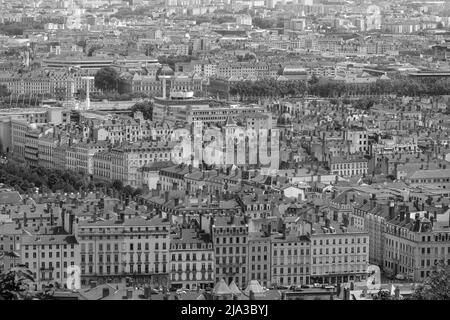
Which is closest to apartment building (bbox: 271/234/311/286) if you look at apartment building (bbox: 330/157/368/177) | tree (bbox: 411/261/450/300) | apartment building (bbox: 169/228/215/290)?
apartment building (bbox: 169/228/215/290)

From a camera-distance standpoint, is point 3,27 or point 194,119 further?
point 3,27

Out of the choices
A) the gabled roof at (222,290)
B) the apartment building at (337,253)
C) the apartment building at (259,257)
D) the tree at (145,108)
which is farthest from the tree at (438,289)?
the tree at (145,108)

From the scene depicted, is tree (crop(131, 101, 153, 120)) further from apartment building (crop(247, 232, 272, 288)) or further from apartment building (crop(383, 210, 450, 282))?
apartment building (crop(247, 232, 272, 288))

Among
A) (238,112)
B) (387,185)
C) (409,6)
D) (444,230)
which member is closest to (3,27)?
(409,6)

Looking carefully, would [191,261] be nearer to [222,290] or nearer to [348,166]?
[222,290]

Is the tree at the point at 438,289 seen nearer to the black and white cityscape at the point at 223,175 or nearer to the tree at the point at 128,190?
the black and white cityscape at the point at 223,175

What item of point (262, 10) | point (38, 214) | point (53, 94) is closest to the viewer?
point (38, 214)

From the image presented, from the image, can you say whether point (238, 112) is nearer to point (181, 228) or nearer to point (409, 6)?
point (181, 228)
